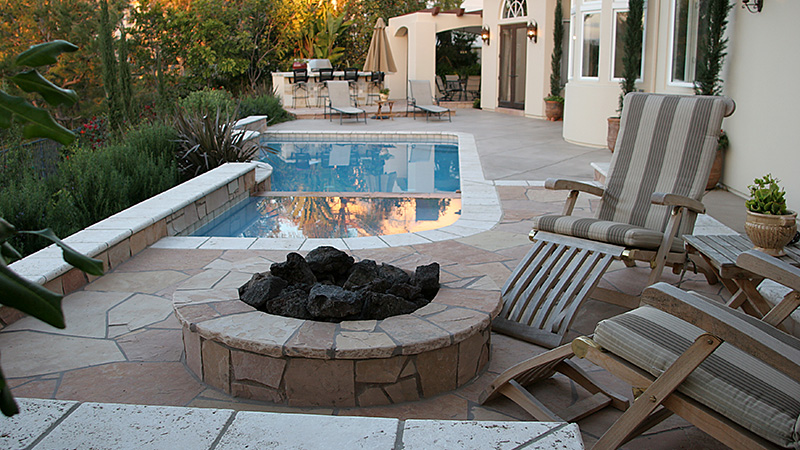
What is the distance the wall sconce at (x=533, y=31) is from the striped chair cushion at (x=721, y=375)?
13766 millimetres

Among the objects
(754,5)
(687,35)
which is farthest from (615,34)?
(754,5)

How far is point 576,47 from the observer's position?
10.9m

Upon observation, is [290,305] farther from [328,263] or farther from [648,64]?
[648,64]

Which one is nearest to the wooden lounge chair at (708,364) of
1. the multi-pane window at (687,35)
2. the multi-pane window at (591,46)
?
the multi-pane window at (687,35)

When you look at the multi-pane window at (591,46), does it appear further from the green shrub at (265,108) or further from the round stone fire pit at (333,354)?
the round stone fire pit at (333,354)

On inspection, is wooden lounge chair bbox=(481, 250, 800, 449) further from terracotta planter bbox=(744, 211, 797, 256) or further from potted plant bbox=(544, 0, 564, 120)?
potted plant bbox=(544, 0, 564, 120)

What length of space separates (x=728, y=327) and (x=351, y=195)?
6032 millimetres

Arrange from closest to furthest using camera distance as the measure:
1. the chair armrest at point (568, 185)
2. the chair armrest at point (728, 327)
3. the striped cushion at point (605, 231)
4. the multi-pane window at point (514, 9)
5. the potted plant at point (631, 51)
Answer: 1. the chair armrest at point (728, 327)
2. the striped cushion at point (605, 231)
3. the chair armrest at point (568, 185)
4. the potted plant at point (631, 51)
5. the multi-pane window at point (514, 9)

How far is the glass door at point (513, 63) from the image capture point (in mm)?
16156

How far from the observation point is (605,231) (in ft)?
11.3

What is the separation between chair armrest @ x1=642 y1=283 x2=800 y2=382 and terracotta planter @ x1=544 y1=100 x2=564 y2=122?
13.0 m

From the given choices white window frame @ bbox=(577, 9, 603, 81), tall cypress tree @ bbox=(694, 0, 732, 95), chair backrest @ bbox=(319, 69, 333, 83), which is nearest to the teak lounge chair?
tall cypress tree @ bbox=(694, 0, 732, 95)

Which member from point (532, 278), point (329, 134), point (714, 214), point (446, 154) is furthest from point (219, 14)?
point (532, 278)

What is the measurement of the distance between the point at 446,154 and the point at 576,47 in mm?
2891
